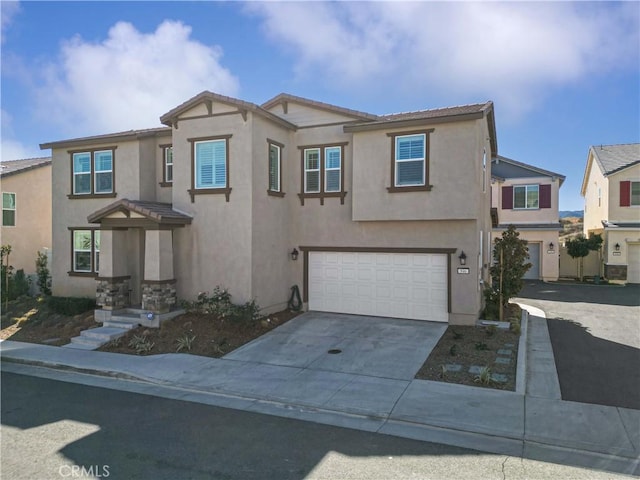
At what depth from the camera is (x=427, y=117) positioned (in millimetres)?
12328

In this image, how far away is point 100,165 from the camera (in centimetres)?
1536

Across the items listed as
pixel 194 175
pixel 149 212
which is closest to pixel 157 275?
pixel 149 212

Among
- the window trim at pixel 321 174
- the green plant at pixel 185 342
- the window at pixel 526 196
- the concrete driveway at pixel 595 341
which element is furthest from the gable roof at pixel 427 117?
the window at pixel 526 196

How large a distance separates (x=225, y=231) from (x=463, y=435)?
8.83 meters

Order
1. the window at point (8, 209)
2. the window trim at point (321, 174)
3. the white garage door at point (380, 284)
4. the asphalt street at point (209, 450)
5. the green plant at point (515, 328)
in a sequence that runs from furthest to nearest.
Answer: the window at point (8, 209)
the window trim at point (321, 174)
the white garage door at point (380, 284)
the green plant at point (515, 328)
the asphalt street at point (209, 450)

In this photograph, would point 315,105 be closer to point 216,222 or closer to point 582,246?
point 216,222

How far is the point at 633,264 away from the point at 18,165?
33.2m

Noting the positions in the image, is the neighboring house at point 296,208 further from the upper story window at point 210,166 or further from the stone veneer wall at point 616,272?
the stone veneer wall at point 616,272

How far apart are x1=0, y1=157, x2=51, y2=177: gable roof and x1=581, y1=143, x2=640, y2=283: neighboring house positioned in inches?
1174

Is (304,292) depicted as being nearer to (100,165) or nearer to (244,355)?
(244,355)

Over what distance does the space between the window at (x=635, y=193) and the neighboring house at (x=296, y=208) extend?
48.2 feet

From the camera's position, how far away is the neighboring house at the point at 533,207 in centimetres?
2495

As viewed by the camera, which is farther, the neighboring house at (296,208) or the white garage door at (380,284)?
the white garage door at (380,284)

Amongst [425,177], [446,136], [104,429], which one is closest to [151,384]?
[104,429]
